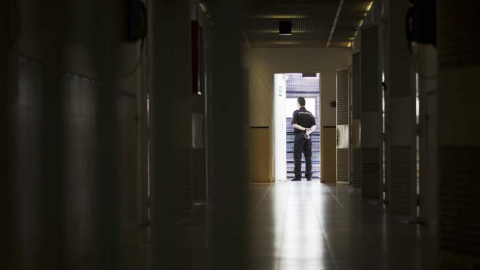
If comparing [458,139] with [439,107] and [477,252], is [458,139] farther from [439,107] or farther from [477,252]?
[477,252]

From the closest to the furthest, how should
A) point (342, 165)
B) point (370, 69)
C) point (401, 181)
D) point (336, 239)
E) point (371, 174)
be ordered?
point (336, 239) < point (401, 181) < point (371, 174) < point (370, 69) < point (342, 165)

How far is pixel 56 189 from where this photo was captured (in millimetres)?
2209

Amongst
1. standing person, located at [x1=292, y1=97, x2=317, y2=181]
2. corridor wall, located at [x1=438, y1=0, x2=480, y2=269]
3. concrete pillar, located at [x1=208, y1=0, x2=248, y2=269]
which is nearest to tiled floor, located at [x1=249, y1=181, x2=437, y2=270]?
corridor wall, located at [x1=438, y1=0, x2=480, y2=269]

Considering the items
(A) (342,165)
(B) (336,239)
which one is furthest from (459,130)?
(A) (342,165)

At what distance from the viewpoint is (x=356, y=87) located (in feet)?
21.3

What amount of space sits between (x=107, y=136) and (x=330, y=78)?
715 cm

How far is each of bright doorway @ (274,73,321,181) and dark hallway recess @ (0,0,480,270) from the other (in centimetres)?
247

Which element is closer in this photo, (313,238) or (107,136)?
(107,136)

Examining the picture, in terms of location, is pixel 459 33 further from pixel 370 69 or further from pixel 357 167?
pixel 357 167

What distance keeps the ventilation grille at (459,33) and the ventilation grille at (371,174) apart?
9.25 ft

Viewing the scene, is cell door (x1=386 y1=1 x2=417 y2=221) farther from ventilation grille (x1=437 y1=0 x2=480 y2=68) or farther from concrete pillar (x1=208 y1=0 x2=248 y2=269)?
Result: concrete pillar (x1=208 y1=0 x2=248 y2=269)

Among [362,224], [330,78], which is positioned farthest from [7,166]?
[330,78]

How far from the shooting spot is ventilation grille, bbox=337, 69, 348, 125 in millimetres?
7410

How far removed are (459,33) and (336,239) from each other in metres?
0.92
